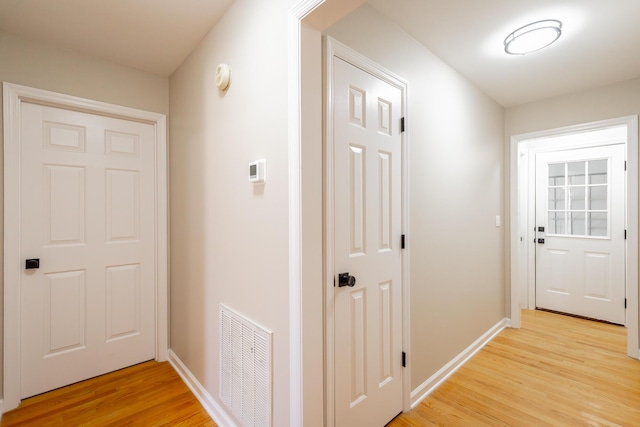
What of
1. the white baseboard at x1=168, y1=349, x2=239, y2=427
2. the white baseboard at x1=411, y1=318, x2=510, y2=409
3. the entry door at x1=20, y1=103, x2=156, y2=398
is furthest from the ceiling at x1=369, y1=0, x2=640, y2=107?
the white baseboard at x1=168, y1=349, x2=239, y2=427

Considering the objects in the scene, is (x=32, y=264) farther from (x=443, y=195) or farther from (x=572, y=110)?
(x=572, y=110)

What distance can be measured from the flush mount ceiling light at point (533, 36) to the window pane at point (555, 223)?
266 cm

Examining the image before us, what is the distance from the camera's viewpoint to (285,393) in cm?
127

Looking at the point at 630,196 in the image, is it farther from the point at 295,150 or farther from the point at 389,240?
the point at 295,150

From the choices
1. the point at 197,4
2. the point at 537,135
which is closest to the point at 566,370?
the point at 537,135

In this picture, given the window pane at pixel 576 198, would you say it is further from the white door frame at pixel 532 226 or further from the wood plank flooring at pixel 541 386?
the wood plank flooring at pixel 541 386

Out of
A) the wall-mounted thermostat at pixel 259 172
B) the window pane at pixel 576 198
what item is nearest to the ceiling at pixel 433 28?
the wall-mounted thermostat at pixel 259 172

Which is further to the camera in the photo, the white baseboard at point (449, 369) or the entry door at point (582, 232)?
the entry door at point (582, 232)

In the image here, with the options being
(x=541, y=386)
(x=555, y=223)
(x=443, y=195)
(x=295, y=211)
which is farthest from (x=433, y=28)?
(x=555, y=223)

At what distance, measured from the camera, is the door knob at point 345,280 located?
4.77 ft

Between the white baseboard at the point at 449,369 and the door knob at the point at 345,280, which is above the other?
the door knob at the point at 345,280

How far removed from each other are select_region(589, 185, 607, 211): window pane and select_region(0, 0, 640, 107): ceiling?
1.56 metres

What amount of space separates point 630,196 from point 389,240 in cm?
256

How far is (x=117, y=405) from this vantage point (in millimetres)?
1938
